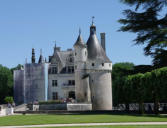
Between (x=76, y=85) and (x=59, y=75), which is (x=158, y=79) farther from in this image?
(x=59, y=75)

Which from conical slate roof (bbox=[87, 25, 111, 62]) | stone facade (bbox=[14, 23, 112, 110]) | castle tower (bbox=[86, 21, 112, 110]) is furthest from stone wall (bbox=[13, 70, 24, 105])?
conical slate roof (bbox=[87, 25, 111, 62])

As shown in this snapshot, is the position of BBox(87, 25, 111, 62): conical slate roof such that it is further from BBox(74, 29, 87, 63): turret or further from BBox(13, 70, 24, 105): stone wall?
BBox(13, 70, 24, 105): stone wall

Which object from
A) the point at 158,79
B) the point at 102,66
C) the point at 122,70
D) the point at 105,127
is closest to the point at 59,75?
the point at 102,66

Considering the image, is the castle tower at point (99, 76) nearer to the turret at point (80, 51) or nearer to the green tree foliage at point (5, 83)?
the turret at point (80, 51)

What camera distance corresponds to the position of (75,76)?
1884 inches

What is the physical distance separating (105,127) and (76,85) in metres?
31.7

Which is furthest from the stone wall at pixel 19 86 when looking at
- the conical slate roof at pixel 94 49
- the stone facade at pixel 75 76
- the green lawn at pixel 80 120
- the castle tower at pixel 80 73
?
the green lawn at pixel 80 120

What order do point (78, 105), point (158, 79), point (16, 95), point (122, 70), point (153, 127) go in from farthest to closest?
point (16, 95) → point (78, 105) → point (122, 70) → point (158, 79) → point (153, 127)

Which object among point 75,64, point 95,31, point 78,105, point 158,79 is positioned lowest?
point 78,105

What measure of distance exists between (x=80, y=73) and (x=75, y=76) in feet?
2.85

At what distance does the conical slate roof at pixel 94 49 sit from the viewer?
48188 mm

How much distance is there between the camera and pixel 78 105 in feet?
145

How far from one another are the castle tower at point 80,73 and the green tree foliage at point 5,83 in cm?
1986

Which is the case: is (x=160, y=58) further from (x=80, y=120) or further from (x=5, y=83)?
(x=5, y=83)
